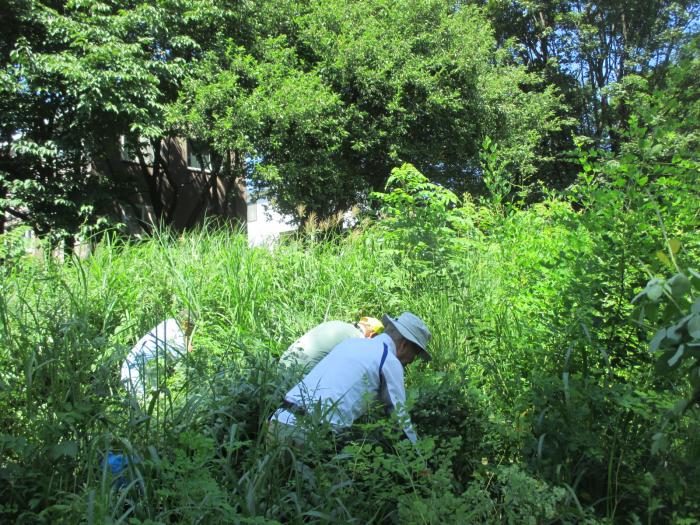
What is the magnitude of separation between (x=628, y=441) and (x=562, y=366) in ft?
1.91

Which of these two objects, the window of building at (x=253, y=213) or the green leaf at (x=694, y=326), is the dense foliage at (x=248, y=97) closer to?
the window of building at (x=253, y=213)

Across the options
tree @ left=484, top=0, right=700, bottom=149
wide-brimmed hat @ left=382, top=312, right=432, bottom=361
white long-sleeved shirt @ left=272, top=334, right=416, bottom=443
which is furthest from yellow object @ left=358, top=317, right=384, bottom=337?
tree @ left=484, top=0, right=700, bottom=149

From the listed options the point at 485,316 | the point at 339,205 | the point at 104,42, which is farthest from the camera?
the point at 339,205

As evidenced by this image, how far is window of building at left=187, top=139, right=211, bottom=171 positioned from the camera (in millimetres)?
15798

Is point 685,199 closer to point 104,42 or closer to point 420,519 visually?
point 420,519

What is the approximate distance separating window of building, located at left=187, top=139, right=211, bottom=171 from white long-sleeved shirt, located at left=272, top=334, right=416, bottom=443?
13.7 m

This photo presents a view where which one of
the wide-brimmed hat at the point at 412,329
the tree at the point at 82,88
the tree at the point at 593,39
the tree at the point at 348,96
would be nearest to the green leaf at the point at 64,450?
the wide-brimmed hat at the point at 412,329

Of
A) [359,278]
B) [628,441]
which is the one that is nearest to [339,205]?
[359,278]

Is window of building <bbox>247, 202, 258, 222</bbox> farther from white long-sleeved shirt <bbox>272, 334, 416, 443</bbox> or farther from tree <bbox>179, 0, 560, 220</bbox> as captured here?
white long-sleeved shirt <bbox>272, 334, 416, 443</bbox>

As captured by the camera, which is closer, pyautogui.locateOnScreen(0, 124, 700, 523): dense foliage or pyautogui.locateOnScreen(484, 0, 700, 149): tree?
pyautogui.locateOnScreen(0, 124, 700, 523): dense foliage

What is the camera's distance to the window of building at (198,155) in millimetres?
15798

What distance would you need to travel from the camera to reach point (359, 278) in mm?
5609

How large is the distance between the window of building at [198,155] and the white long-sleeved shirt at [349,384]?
1368 centimetres

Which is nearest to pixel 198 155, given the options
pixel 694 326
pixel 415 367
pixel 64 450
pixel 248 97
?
pixel 248 97
